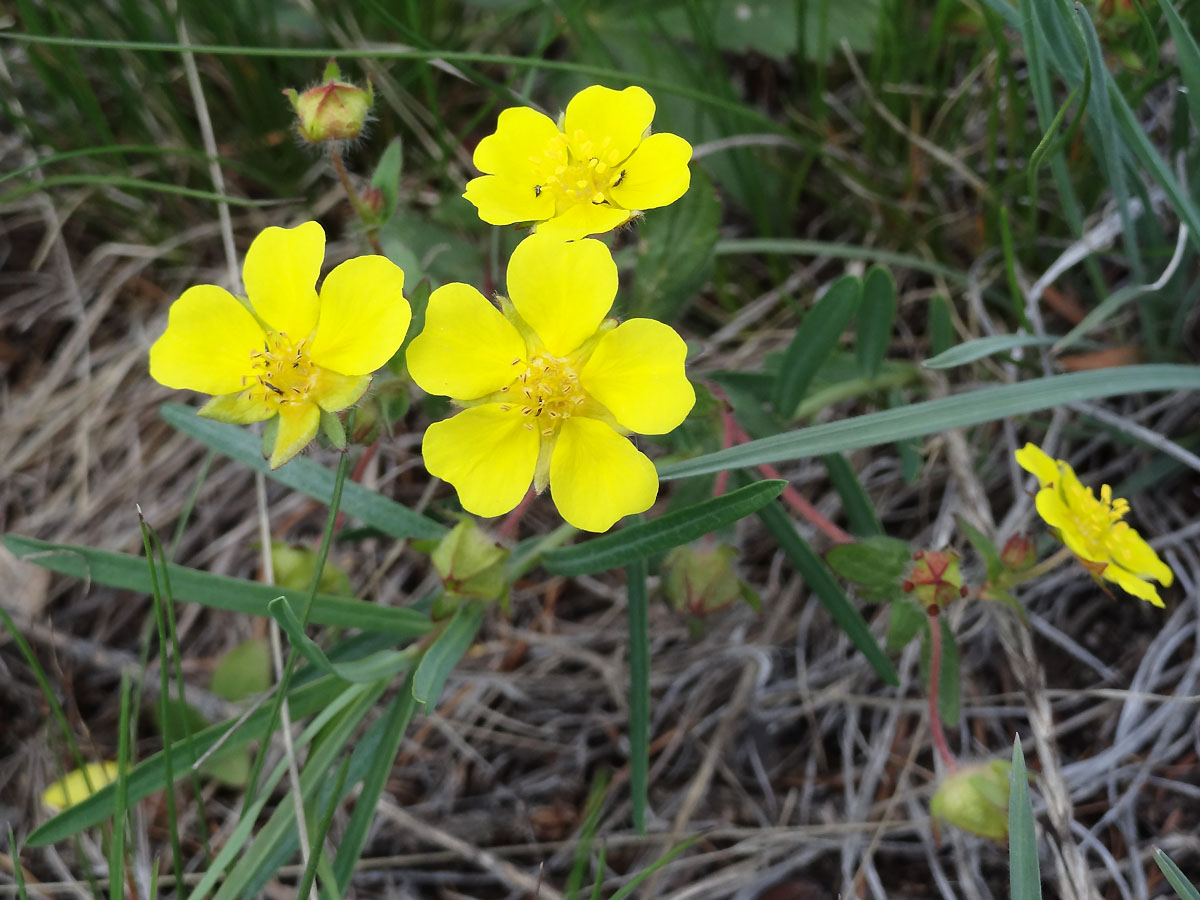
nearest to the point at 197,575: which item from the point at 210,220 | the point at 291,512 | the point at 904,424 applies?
the point at 291,512

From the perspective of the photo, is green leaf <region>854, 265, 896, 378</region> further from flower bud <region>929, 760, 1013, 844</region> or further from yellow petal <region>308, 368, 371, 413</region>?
yellow petal <region>308, 368, 371, 413</region>

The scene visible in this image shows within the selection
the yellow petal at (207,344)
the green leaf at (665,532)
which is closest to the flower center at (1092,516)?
the green leaf at (665,532)

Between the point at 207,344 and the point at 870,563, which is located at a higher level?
the point at 207,344

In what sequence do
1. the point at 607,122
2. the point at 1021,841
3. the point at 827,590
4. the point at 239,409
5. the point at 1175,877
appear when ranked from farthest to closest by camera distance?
the point at 827,590 → the point at 607,122 → the point at 239,409 → the point at 1021,841 → the point at 1175,877

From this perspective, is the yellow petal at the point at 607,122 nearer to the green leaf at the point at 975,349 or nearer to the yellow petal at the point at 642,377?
the yellow petal at the point at 642,377

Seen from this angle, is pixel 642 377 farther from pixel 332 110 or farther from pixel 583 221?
pixel 332 110

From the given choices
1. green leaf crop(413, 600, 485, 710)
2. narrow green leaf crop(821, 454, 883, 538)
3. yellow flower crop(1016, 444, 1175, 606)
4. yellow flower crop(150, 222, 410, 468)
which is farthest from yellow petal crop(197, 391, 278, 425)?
yellow flower crop(1016, 444, 1175, 606)

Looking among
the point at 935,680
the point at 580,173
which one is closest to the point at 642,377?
the point at 580,173
